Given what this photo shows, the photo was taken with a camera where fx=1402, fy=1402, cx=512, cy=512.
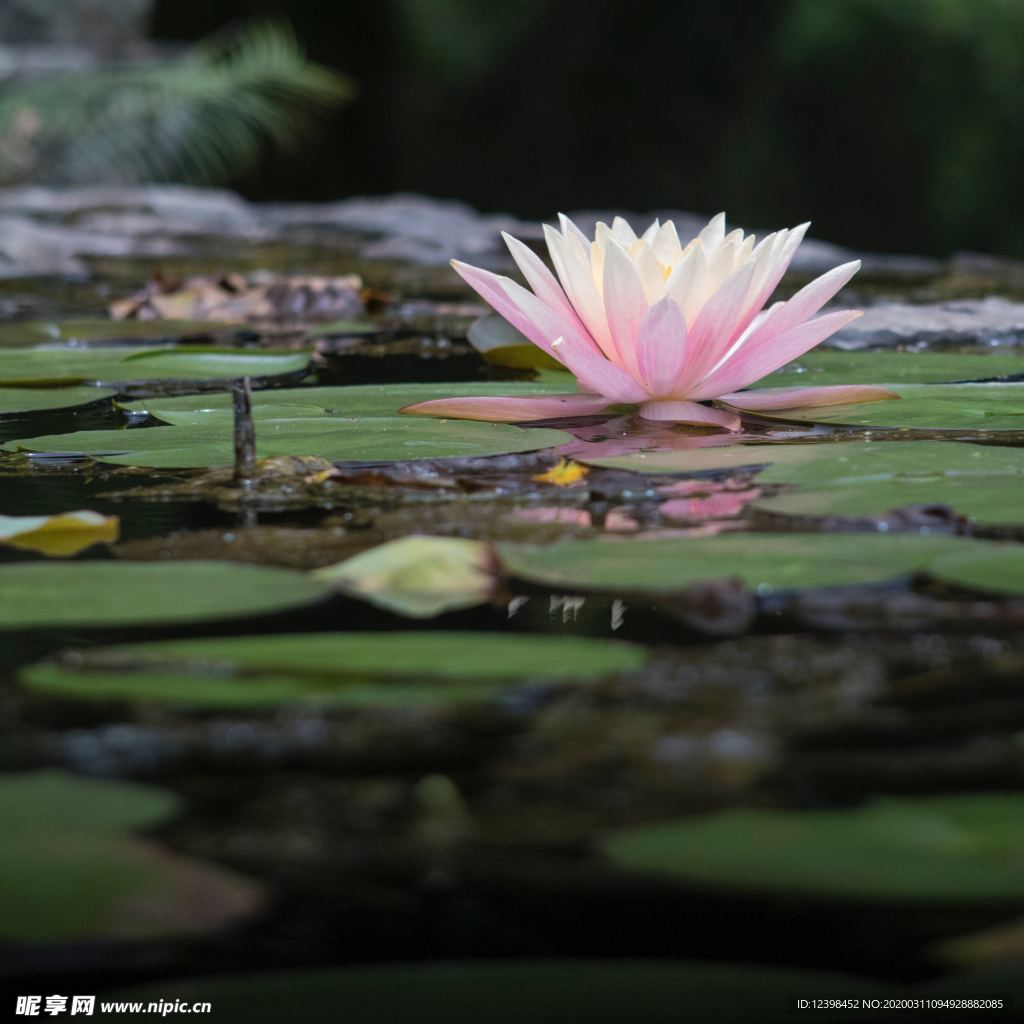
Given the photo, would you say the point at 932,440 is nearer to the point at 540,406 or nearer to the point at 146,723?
the point at 540,406

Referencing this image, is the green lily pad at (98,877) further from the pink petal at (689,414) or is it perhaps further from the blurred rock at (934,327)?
the blurred rock at (934,327)

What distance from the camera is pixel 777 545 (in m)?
0.69

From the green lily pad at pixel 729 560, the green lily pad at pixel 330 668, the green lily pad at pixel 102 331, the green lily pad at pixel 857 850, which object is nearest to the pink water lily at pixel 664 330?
the green lily pad at pixel 729 560

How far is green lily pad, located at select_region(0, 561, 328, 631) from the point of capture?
23.5 inches

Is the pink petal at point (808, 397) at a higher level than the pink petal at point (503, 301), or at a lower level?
lower

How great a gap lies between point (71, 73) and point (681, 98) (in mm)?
3678

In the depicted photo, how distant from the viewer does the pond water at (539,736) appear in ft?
1.24

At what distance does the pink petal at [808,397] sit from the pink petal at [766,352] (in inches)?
1.3

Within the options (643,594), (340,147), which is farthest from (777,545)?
(340,147)

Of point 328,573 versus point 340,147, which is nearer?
point 328,573

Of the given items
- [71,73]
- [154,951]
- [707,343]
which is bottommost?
[154,951]

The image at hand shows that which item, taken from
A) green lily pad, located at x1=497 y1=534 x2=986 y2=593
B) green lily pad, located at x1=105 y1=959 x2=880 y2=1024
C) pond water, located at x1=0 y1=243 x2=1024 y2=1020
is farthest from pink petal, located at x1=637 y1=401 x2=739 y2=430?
green lily pad, located at x1=105 y1=959 x2=880 y2=1024

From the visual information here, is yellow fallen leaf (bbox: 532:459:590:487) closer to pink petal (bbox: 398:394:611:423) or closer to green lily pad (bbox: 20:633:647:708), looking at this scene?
pink petal (bbox: 398:394:611:423)

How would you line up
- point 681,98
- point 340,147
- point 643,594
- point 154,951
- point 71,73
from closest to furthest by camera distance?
point 154,951, point 643,594, point 71,73, point 681,98, point 340,147
